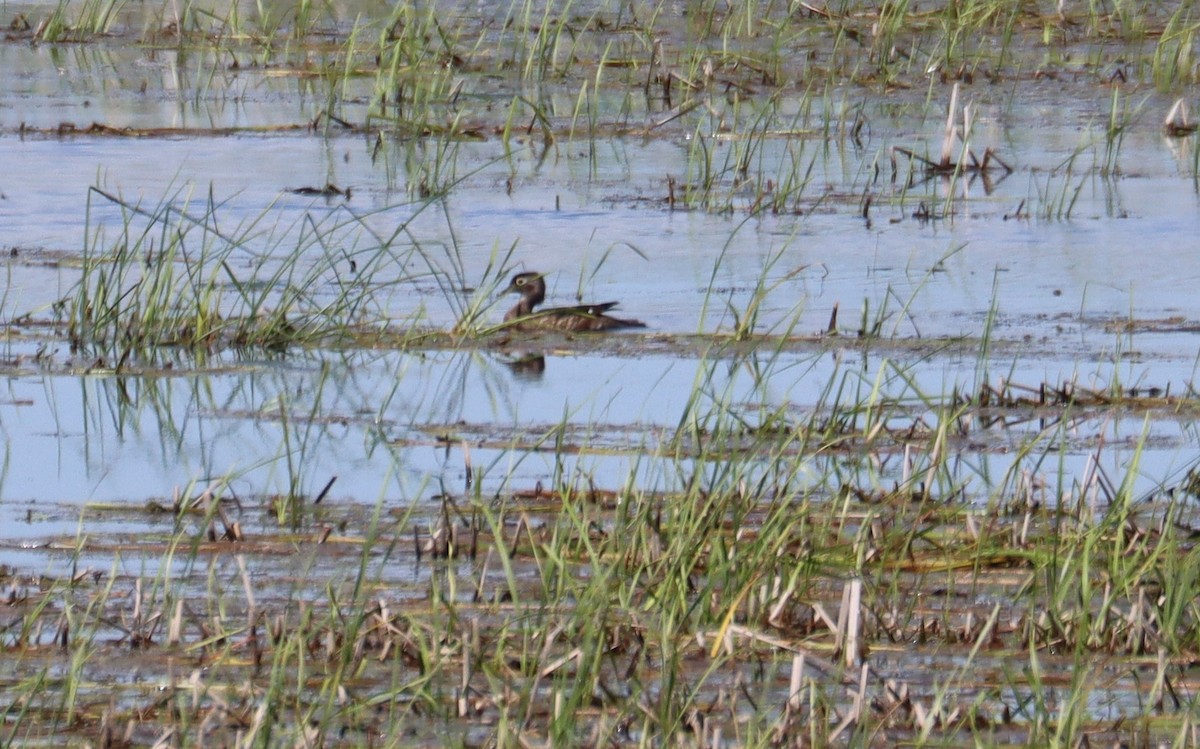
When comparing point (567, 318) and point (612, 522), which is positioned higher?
point (612, 522)

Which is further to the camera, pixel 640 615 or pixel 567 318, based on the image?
pixel 567 318

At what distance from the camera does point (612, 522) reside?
541cm

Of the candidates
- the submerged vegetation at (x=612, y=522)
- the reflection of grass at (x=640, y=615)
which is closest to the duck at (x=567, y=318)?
the submerged vegetation at (x=612, y=522)

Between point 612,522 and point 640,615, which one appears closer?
point 640,615

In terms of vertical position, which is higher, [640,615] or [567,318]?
[640,615]

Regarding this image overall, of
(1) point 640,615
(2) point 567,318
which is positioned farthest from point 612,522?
(2) point 567,318

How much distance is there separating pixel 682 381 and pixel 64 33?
35.6ft

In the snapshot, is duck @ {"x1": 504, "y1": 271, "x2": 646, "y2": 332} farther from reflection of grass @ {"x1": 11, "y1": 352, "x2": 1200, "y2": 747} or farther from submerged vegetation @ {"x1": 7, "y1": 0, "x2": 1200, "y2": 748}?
reflection of grass @ {"x1": 11, "y1": 352, "x2": 1200, "y2": 747}

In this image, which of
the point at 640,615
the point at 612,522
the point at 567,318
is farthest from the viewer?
the point at 567,318

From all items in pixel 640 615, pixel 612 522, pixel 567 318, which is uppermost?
pixel 640 615

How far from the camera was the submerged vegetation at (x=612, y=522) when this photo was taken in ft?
13.4

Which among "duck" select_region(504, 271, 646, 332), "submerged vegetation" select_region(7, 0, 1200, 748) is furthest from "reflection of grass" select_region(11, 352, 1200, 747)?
"duck" select_region(504, 271, 646, 332)

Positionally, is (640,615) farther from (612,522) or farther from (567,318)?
(567,318)

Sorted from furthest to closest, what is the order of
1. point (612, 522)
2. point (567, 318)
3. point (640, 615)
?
point (567, 318) < point (612, 522) < point (640, 615)
